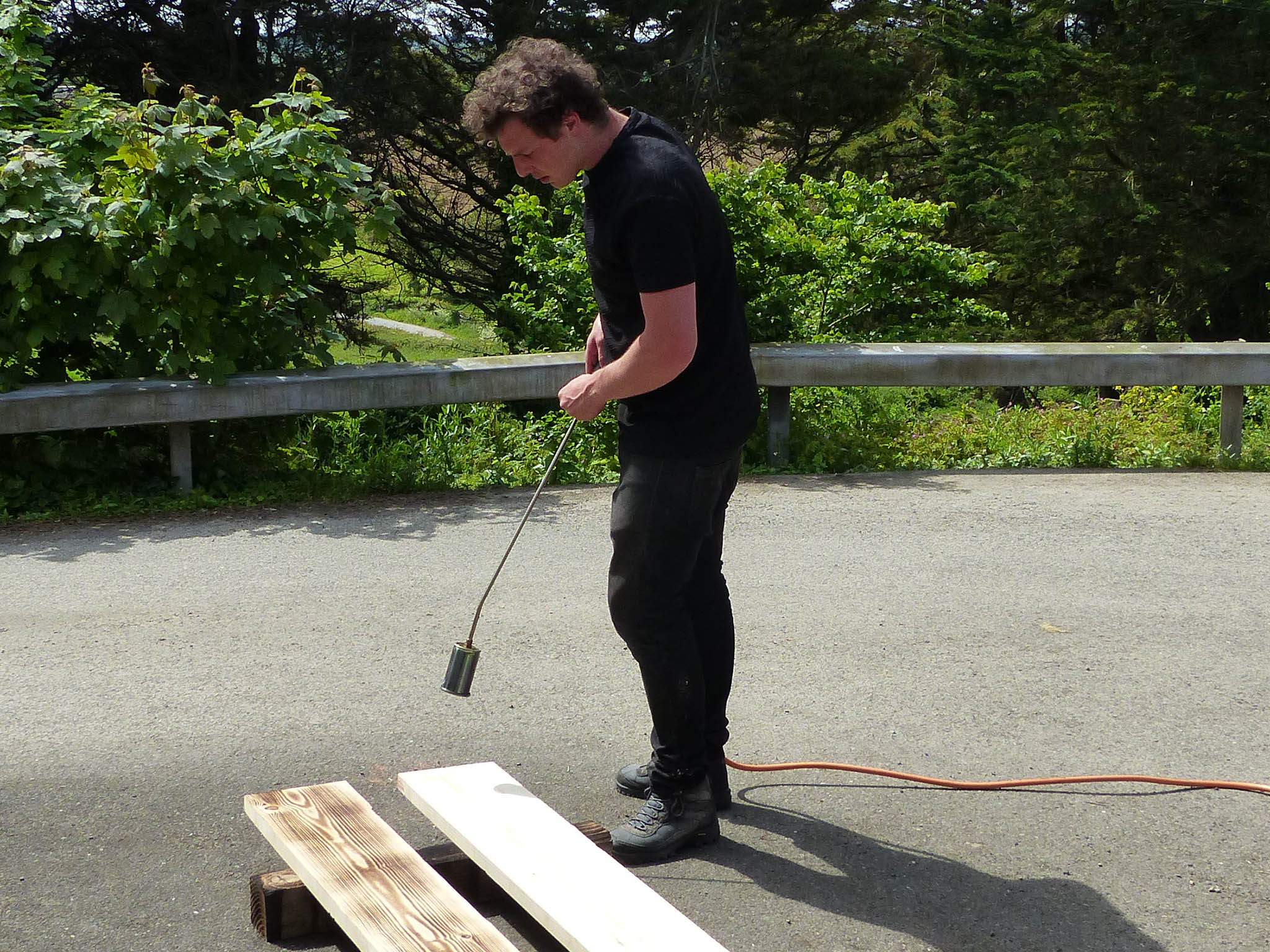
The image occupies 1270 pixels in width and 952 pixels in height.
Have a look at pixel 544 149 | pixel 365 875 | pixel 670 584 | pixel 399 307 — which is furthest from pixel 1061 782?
pixel 399 307

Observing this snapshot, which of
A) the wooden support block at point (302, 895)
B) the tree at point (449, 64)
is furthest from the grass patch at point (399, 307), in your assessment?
the wooden support block at point (302, 895)

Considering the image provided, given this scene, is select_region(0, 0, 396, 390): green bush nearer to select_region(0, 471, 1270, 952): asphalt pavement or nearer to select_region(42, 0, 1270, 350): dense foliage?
select_region(0, 471, 1270, 952): asphalt pavement

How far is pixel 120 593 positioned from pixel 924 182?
18.3 meters

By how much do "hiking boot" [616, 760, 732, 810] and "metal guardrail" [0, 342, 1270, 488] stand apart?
4396 mm

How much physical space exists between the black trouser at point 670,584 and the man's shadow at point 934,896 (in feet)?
1.10

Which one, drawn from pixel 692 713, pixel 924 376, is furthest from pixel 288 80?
pixel 692 713

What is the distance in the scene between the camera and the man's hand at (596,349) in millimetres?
3559

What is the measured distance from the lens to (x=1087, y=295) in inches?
774

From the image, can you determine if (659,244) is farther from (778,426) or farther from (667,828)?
(778,426)

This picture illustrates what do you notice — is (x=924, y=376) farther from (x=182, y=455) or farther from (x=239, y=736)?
(x=239, y=736)

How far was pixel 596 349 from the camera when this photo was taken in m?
3.62

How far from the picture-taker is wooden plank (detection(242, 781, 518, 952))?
2.69 metres

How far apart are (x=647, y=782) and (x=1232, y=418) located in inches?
248

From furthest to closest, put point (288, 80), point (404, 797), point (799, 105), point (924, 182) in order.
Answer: point (924, 182) → point (799, 105) → point (288, 80) → point (404, 797)
